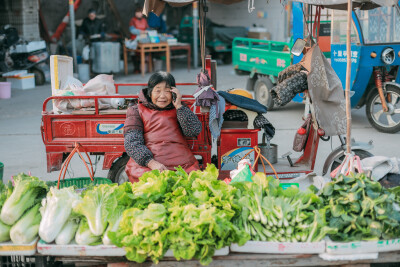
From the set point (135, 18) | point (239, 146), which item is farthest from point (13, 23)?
point (239, 146)

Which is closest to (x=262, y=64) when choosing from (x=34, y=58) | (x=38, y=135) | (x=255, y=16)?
(x=38, y=135)

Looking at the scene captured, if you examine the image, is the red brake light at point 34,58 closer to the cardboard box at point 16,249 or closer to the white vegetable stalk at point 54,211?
the white vegetable stalk at point 54,211

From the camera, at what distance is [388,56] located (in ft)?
27.3

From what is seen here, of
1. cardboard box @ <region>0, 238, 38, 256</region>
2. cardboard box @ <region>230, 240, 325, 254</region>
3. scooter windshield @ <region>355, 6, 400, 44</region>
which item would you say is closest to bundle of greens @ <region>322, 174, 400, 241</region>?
cardboard box @ <region>230, 240, 325, 254</region>

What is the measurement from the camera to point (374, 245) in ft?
10.4

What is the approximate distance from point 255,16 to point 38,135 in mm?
12675

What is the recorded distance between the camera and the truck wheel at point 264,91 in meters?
10.3

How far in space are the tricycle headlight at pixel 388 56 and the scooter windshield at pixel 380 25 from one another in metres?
0.20

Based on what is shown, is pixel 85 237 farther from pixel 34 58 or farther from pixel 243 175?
pixel 34 58

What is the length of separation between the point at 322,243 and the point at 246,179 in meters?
0.98

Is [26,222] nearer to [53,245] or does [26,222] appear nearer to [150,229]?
[53,245]

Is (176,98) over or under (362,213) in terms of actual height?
over

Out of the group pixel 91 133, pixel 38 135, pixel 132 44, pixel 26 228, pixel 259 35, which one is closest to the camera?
pixel 26 228

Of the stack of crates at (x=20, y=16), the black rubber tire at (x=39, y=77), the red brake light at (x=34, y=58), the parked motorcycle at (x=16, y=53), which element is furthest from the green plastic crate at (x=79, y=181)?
the stack of crates at (x=20, y=16)
